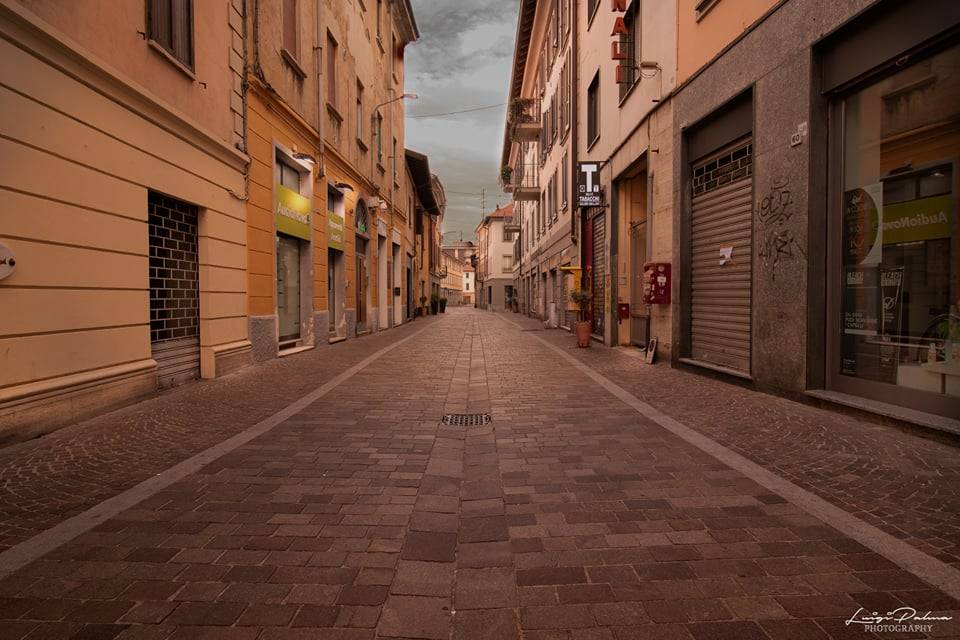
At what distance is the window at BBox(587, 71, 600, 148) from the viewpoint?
15.1 metres

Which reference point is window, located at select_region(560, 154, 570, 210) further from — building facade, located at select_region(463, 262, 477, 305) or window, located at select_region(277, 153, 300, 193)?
building facade, located at select_region(463, 262, 477, 305)

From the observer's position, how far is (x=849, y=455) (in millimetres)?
4016

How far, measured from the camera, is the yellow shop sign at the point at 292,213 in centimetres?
1061

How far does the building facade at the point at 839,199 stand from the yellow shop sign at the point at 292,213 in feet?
25.8

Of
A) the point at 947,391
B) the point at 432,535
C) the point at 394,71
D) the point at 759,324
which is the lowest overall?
the point at 432,535

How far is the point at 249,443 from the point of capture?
14.7 ft

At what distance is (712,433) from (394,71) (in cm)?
2291

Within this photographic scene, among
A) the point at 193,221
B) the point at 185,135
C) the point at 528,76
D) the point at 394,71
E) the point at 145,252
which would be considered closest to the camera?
the point at 145,252

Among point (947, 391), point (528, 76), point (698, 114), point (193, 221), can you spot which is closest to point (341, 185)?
point (193, 221)

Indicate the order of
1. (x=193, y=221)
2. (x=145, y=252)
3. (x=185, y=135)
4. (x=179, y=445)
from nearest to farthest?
1. (x=179, y=445)
2. (x=145, y=252)
3. (x=185, y=135)
4. (x=193, y=221)

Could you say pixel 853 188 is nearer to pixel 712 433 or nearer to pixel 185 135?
pixel 712 433

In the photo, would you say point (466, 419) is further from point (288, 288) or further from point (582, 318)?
point (582, 318)

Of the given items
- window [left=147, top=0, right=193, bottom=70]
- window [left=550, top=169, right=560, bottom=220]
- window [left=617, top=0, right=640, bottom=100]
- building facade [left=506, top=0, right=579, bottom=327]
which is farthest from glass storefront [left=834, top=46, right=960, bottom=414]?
window [left=550, top=169, right=560, bottom=220]

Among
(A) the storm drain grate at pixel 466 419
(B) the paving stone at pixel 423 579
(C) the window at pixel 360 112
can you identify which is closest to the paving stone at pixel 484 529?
(B) the paving stone at pixel 423 579
